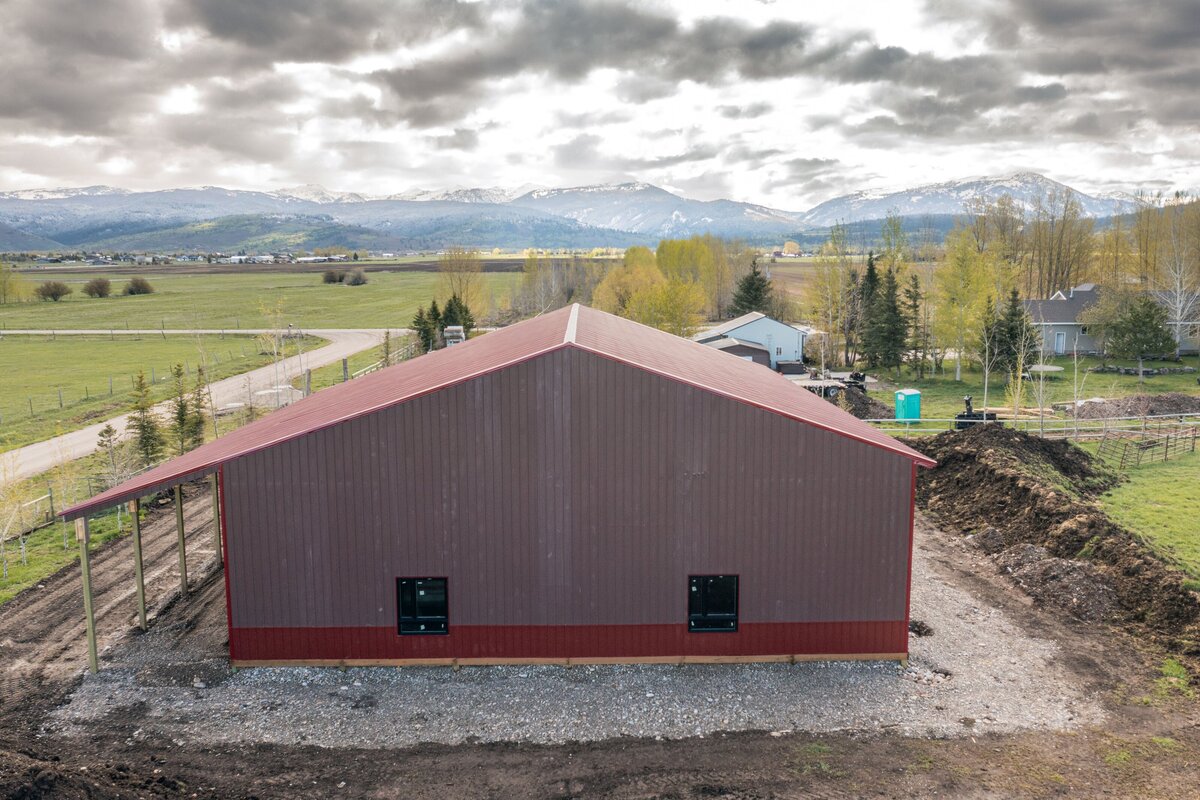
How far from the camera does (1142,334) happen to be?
52312mm

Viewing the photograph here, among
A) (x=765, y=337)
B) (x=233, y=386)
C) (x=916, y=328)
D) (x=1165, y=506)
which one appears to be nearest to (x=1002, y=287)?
(x=916, y=328)

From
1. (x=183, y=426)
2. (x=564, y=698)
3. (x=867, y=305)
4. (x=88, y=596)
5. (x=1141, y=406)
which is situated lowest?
(x=564, y=698)

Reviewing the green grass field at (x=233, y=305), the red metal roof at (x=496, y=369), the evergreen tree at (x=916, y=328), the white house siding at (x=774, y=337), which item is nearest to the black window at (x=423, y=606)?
the red metal roof at (x=496, y=369)

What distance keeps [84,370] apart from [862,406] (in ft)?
184

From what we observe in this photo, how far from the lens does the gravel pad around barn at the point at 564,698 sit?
555 inches

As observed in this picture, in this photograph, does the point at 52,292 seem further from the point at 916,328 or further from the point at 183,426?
the point at 916,328

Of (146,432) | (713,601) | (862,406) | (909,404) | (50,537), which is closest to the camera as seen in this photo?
(713,601)

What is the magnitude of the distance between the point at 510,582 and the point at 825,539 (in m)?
6.72

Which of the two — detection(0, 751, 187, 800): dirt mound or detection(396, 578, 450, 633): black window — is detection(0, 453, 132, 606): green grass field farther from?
detection(396, 578, 450, 633): black window

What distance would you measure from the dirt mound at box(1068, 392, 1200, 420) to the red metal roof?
78.2 feet

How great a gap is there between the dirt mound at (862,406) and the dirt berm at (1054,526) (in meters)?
8.57

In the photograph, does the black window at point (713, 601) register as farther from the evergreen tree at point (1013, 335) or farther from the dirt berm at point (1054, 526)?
the evergreen tree at point (1013, 335)

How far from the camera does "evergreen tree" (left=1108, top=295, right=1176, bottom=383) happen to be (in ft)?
172

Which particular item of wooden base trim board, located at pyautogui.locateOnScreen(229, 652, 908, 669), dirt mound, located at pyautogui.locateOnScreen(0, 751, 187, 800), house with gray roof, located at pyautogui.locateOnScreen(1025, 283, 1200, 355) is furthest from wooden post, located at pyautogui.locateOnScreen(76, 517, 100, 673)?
house with gray roof, located at pyautogui.locateOnScreen(1025, 283, 1200, 355)
